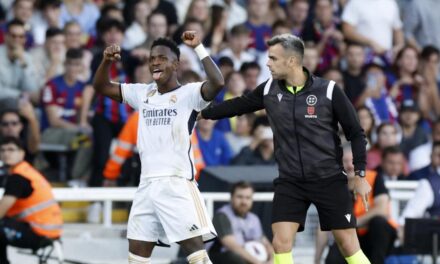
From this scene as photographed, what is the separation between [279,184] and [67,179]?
5.80 m

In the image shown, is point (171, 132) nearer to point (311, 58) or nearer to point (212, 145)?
point (212, 145)

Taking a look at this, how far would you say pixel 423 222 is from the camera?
14.0 meters

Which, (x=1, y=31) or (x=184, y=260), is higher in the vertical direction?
(x=1, y=31)

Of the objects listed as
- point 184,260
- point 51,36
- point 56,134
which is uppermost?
point 51,36

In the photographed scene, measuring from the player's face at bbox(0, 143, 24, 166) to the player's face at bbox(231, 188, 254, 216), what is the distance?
2.21 m

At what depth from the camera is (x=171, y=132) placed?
1043 centimetres

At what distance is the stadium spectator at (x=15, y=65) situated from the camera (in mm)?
16047

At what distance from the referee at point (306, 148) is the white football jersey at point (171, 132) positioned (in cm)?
44

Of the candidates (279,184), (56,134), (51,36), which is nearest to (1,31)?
(51,36)

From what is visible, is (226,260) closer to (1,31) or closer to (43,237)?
(43,237)

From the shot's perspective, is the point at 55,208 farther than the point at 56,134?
No

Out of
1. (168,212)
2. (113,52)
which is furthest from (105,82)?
(168,212)

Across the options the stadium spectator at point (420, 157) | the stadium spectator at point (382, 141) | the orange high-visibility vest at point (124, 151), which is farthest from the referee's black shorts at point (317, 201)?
the stadium spectator at point (420, 157)

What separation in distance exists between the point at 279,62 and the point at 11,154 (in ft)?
13.3
